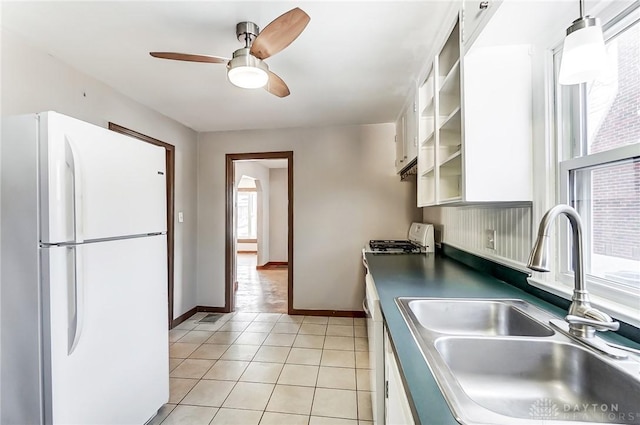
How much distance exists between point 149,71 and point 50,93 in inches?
25.1

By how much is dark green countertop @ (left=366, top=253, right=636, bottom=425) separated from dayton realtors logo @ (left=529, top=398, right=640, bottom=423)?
0.31 meters

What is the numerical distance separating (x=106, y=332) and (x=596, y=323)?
1976 mm

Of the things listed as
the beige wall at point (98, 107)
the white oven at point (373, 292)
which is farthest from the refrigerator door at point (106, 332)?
the white oven at point (373, 292)

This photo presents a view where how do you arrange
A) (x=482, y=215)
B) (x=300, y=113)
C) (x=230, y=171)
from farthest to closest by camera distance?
(x=230, y=171) < (x=300, y=113) < (x=482, y=215)


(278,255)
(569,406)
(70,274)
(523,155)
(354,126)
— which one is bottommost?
(278,255)

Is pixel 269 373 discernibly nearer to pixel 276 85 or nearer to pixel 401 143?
pixel 276 85

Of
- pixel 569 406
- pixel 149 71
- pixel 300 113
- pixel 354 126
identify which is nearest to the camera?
pixel 569 406

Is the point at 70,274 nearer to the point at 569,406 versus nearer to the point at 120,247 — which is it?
the point at 120,247

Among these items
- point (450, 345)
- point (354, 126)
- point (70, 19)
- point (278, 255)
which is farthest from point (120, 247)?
point (278, 255)

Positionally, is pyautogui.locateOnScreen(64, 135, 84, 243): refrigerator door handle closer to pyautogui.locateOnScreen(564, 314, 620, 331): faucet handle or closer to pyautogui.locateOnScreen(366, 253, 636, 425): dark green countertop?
pyautogui.locateOnScreen(366, 253, 636, 425): dark green countertop

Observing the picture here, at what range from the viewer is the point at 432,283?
160cm

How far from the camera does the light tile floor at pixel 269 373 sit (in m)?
1.86

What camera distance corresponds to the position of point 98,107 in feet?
7.73

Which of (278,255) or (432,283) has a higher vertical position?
(432,283)
